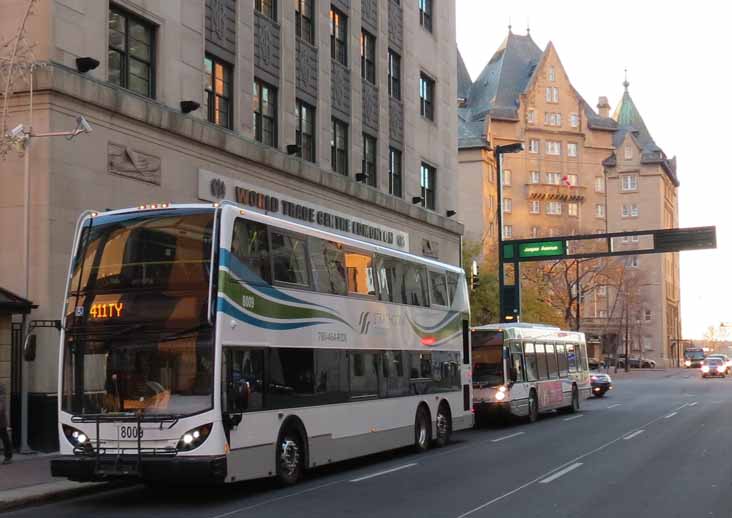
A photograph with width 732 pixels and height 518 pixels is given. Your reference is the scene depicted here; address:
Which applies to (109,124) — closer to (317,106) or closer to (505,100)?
(317,106)

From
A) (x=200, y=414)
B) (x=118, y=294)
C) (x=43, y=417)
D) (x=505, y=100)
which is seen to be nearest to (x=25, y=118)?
(x=43, y=417)

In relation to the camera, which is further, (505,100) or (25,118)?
(505,100)

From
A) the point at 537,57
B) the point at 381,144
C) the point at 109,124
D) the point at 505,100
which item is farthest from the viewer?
the point at 537,57

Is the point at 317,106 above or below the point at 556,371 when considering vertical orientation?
above

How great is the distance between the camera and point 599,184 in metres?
121

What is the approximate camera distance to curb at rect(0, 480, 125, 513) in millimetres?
13164

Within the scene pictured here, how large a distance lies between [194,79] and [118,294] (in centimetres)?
1217

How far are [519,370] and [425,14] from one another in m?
18.4

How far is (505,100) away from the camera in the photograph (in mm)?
113062

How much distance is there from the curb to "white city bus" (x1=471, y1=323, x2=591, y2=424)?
1403cm

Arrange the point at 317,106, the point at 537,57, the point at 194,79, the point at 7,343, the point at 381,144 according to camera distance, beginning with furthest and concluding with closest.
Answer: the point at 537,57 < the point at 381,144 < the point at 317,106 < the point at 194,79 < the point at 7,343

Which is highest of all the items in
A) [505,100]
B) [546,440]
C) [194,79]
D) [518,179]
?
[505,100]

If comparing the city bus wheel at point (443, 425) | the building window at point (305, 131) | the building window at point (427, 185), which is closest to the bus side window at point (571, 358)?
the building window at point (427, 185)

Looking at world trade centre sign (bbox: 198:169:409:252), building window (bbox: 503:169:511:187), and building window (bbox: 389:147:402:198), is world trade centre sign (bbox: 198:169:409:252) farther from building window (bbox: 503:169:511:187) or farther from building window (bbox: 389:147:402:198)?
building window (bbox: 503:169:511:187)
